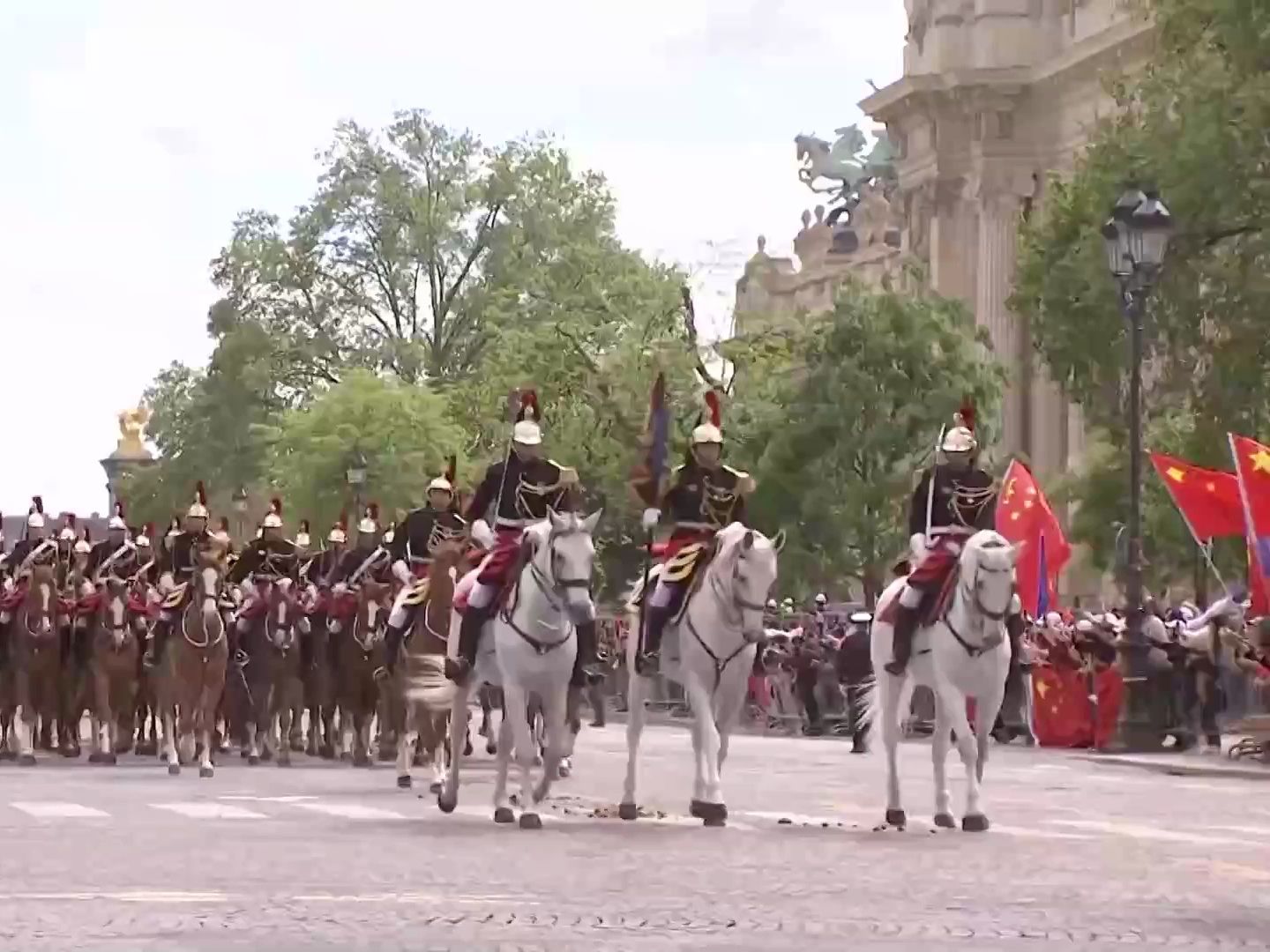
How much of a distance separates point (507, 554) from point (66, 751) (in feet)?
55.1

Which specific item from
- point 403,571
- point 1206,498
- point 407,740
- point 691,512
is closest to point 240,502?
point 1206,498

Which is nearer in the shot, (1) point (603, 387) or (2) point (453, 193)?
(1) point (603, 387)

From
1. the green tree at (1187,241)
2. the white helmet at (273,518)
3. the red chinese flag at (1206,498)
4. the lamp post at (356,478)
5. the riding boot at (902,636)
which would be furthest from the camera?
the lamp post at (356,478)

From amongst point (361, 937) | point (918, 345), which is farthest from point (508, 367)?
point (361, 937)

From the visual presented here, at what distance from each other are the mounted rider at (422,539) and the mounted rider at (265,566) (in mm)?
6192

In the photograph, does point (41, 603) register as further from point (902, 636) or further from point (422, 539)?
point (902, 636)

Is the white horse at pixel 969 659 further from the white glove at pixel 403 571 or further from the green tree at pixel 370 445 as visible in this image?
the green tree at pixel 370 445

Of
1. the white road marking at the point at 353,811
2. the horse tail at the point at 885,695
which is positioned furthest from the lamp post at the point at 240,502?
the horse tail at the point at 885,695

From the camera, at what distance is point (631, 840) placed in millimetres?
22422

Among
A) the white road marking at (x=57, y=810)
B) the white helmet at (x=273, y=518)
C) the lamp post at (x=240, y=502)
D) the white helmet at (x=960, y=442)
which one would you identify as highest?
the lamp post at (x=240, y=502)

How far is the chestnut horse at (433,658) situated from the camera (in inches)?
1133

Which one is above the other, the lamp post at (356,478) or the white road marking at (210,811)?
the lamp post at (356,478)

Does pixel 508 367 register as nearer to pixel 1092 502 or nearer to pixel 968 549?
pixel 1092 502

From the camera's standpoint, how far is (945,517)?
79.4 ft
